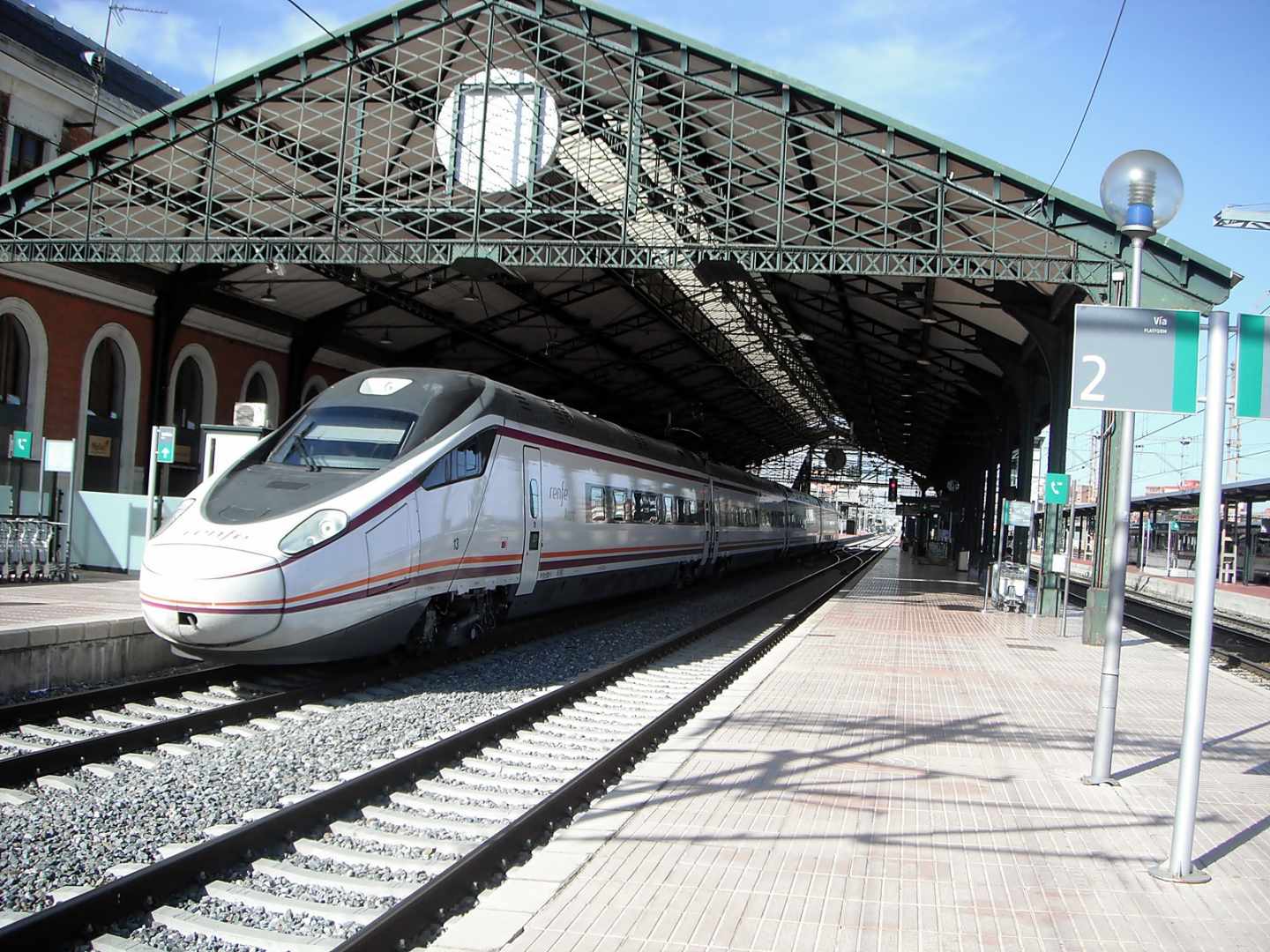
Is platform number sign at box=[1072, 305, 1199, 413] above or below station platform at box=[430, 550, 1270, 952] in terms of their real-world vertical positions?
above

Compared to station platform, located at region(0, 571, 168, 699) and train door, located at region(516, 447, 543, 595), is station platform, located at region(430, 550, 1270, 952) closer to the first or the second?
train door, located at region(516, 447, 543, 595)

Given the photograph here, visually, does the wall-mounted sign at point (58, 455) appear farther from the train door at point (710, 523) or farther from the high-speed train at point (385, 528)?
the train door at point (710, 523)

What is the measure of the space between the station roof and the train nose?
1031 centimetres

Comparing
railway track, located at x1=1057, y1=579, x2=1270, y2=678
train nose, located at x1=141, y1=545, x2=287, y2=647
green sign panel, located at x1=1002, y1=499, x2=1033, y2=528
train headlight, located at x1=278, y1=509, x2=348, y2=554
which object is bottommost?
railway track, located at x1=1057, y1=579, x2=1270, y2=678

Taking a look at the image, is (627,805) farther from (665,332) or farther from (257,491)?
(665,332)

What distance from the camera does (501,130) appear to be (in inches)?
805

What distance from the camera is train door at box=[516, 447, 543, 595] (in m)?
12.9

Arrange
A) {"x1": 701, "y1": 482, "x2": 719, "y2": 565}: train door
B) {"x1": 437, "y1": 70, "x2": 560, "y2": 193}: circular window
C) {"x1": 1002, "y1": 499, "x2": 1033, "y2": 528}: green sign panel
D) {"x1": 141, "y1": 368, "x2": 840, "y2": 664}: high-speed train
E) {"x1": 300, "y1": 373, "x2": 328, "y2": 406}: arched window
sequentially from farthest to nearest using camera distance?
{"x1": 300, "y1": 373, "x2": 328, "y2": 406}: arched window < {"x1": 701, "y1": 482, "x2": 719, "y2": 565}: train door < {"x1": 1002, "y1": 499, "x2": 1033, "y2": 528}: green sign panel < {"x1": 437, "y1": 70, "x2": 560, "y2": 193}: circular window < {"x1": 141, "y1": 368, "x2": 840, "y2": 664}: high-speed train

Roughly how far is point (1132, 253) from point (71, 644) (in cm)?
937

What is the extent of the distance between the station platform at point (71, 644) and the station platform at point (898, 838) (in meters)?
5.71

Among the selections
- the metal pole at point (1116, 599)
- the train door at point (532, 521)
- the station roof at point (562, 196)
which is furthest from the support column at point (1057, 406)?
the metal pole at point (1116, 599)

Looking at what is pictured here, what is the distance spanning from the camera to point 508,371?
36531mm

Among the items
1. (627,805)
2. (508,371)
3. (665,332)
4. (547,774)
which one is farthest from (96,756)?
(508,371)

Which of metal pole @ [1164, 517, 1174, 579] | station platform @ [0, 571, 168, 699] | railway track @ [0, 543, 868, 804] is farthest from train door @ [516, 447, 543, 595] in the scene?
metal pole @ [1164, 517, 1174, 579]
